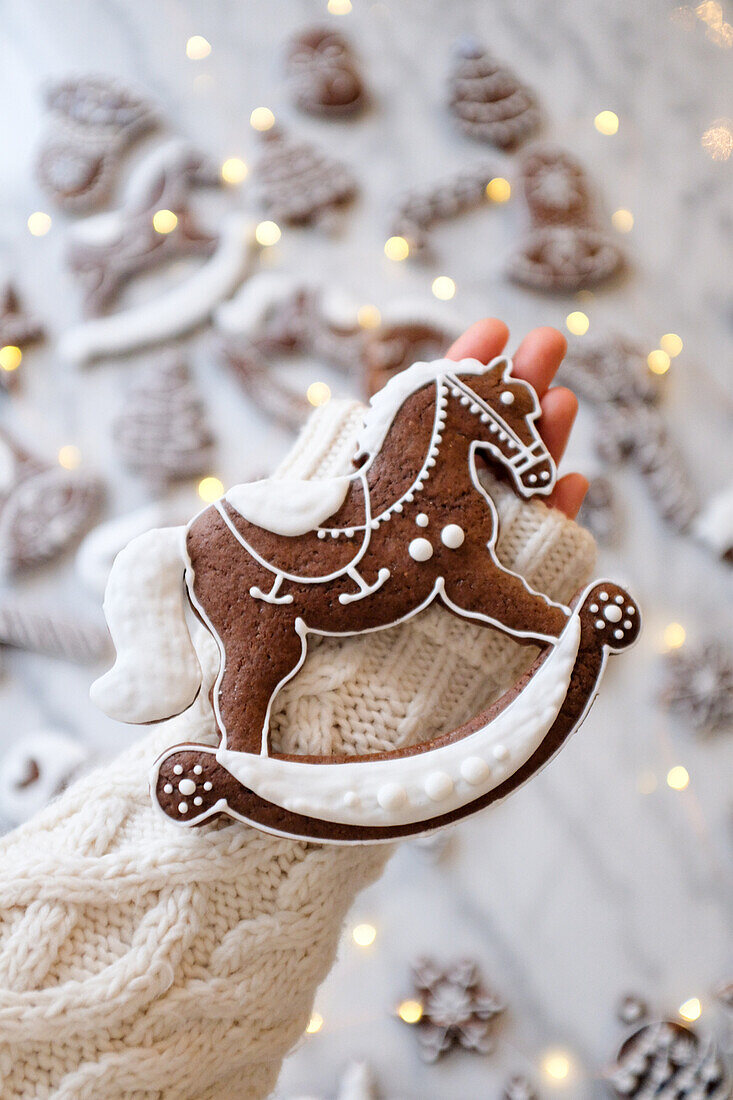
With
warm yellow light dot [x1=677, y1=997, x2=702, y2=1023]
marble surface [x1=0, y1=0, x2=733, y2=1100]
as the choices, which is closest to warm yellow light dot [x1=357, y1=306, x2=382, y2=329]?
marble surface [x1=0, y1=0, x2=733, y2=1100]

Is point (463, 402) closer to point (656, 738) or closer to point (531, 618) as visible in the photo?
point (531, 618)

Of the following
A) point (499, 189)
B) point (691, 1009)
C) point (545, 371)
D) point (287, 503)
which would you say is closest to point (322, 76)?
point (499, 189)

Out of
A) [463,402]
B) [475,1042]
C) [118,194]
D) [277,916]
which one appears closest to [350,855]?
Result: [277,916]

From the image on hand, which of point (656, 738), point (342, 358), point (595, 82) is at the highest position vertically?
point (595, 82)

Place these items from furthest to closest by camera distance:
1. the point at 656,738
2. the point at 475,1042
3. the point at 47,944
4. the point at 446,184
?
the point at 446,184
the point at 656,738
the point at 475,1042
the point at 47,944

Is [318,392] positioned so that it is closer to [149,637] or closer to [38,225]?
[38,225]

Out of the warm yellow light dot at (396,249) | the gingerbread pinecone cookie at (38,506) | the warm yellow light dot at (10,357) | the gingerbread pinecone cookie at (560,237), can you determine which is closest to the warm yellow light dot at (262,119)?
the warm yellow light dot at (396,249)

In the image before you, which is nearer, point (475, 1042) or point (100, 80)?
point (475, 1042)
